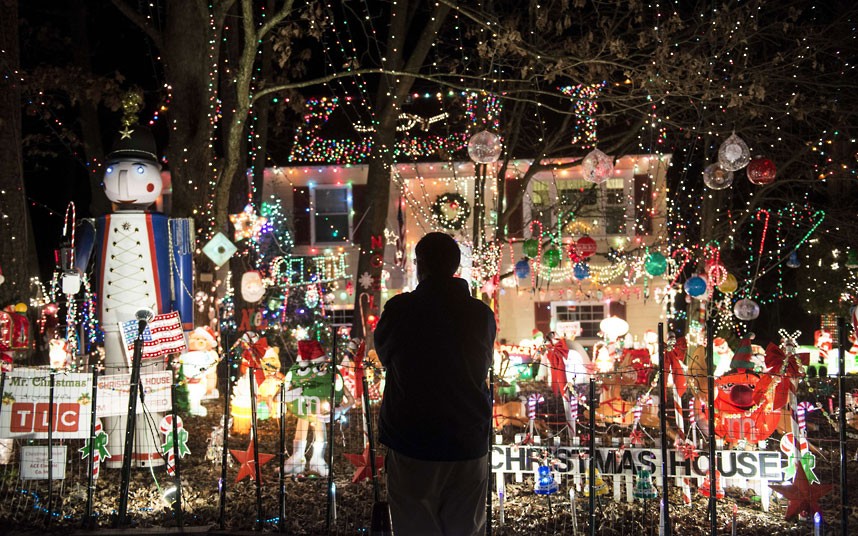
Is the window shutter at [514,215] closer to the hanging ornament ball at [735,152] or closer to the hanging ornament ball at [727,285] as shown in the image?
the hanging ornament ball at [727,285]

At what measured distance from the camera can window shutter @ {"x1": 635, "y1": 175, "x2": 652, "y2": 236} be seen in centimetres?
2280

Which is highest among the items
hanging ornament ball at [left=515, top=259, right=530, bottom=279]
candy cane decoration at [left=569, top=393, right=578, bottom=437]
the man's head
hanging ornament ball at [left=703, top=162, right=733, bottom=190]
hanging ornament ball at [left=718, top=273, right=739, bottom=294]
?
hanging ornament ball at [left=703, top=162, right=733, bottom=190]

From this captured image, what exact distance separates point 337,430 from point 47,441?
3.64 m

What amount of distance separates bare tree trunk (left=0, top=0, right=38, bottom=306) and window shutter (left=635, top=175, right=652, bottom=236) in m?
16.1

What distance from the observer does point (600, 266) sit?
77.5ft

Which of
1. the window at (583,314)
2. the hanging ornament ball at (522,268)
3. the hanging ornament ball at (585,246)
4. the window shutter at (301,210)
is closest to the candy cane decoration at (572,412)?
the hanging ornament ball at (585,246)

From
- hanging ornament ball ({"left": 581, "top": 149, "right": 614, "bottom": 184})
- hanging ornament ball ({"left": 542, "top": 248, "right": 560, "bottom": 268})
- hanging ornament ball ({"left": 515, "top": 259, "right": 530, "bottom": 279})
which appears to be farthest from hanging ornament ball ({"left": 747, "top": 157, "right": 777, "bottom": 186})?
hanging ornament ball ({"left": 515, "top": 259, "right": 530, "bottom": 279})

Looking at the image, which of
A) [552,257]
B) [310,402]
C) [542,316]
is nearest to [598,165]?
[310,402]

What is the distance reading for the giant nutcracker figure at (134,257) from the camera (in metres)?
8.51

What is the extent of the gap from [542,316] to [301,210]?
7.90m

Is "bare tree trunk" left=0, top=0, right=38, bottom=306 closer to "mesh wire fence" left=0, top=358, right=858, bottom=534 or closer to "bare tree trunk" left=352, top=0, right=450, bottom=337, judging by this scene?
"mesh wire fence" left=0, top=358, right=858, bottom=534

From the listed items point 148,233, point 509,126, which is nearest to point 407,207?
point 509,126

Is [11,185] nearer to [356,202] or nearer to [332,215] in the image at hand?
[332,215]

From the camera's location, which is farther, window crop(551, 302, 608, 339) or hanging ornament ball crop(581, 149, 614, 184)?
window crop(551, 302, 608, 339)
